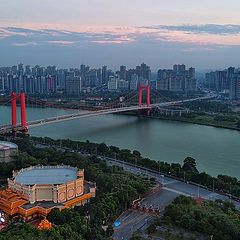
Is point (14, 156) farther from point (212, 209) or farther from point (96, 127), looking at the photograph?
point (96, 127)

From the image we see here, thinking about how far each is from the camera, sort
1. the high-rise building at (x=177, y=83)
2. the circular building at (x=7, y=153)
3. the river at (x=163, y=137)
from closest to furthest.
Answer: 1. the circular building at (x=7, y=153)
2. the river at (x=163, y=137)
3. the high-rise building at (x=177, y=83)

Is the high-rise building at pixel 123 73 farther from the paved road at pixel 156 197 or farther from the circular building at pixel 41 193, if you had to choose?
the circular building at pixel 41 193

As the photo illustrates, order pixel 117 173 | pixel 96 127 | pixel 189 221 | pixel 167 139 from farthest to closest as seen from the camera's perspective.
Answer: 1. pixel 96 127
2. pixel 167 139
3. pixel 117 173
4. pixel 189 221

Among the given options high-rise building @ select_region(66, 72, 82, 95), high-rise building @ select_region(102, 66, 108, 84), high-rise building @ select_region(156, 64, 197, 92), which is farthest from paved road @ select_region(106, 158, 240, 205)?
high-rise building @ select_region(102, 66, 108, 84)

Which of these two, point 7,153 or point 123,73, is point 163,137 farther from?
point 123,73

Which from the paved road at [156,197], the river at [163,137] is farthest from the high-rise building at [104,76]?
the paved road at [156,197]

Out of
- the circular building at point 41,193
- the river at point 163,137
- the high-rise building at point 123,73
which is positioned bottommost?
the river at point 163,137

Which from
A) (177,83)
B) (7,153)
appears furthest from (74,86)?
(7,153)

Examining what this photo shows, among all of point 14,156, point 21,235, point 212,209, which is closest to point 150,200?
point 212,209
